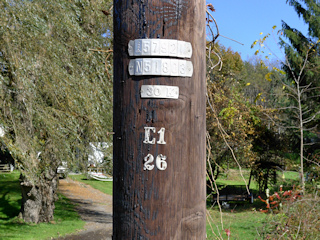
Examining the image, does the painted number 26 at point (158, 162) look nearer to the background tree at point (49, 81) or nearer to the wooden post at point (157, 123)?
the wooden post at point (157, 123)

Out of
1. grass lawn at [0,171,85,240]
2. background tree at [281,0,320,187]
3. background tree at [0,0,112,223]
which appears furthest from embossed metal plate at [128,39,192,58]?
background tree at [281,0,320,187]

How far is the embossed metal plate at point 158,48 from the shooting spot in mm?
1428

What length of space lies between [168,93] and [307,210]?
14.2 feet

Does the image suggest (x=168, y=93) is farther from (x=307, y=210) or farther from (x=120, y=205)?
(x=307, y=210)

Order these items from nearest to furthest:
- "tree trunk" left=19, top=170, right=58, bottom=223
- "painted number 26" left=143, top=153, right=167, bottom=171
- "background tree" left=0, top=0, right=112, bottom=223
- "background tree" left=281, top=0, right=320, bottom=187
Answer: "painted number 26" left=143, top=153, right=167, bottom=171
"background tree" left=0, top=0, right=112, bottom=223
"tree trunk" left=19, top=170, right=58, bottom=223
"background tree" left=281, top=0, right=320, bottom=187

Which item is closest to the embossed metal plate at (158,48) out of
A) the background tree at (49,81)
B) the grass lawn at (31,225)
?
the background tree at (49,81)

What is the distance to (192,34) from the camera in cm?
150

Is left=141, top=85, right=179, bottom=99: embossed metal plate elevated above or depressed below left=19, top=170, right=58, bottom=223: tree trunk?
above

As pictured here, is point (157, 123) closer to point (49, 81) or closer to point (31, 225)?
point (49, 81)

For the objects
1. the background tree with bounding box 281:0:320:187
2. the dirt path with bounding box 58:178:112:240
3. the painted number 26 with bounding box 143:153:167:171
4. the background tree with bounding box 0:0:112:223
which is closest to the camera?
the painted number 26 with bounding box 143:153:167:171

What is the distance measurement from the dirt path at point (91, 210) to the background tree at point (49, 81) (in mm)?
2544

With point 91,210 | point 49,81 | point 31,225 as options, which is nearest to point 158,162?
point 49,81

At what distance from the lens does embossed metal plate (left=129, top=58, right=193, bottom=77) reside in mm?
1417

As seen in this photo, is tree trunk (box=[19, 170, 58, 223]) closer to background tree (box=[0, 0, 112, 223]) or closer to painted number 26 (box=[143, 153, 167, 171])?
background tree (box=[0, 0, 112, 223])
